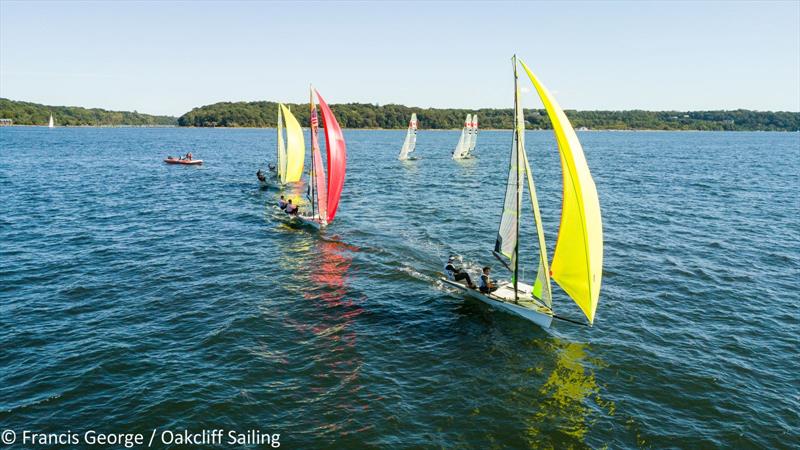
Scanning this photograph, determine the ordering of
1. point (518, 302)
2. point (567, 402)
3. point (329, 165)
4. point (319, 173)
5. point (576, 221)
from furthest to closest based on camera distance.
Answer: point (319, 173) → point (329, 165) → point (518, 302) → point (576, 221) → point (567, 402)

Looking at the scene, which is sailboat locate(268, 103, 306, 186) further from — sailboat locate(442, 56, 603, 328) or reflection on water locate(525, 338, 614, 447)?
reflection on water locate(525, 338, 614, 447)

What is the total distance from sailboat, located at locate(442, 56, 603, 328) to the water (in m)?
1.38

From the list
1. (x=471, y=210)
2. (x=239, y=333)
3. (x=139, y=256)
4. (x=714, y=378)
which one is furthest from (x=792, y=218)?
(x=139, y=256)

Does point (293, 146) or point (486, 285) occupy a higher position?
point (293, 146)

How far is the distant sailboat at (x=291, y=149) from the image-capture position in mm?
52906

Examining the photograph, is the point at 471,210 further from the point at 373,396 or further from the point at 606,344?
the point at 373,396

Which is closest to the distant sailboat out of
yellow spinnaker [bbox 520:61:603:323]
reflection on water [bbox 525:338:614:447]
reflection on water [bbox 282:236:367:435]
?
reflection on water [bbox 282:236:367:435]

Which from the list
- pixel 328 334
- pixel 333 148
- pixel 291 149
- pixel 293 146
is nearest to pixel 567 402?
pixel 328 334

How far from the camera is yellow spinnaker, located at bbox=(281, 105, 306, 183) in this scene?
52.8 m

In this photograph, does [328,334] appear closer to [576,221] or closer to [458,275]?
[458,275]

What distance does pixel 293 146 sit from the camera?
182 ft

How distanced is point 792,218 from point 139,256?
59885mm

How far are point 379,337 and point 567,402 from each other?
29.4 feet

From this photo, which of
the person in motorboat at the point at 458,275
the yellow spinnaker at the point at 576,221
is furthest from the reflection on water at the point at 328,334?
the yellow spinnaker at the point at 576,221
